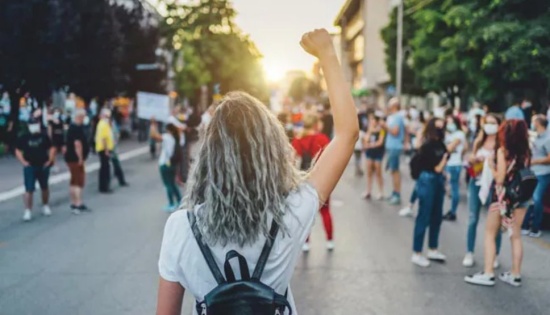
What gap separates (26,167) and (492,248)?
24.1 ft

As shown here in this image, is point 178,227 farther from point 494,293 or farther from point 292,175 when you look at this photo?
point 494,293

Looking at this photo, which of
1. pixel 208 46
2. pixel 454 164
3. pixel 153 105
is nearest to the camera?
pixel 454 164

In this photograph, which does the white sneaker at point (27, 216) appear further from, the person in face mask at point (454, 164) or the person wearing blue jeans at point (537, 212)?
the person wearing blue jeans at point (537, 212)

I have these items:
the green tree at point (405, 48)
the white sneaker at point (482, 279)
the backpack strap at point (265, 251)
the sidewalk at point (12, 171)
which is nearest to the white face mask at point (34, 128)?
the sidewalk at point (12, 171)

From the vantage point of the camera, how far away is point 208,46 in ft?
161

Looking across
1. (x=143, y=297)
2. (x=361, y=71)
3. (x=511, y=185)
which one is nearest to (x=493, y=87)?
(x=511, y=185)

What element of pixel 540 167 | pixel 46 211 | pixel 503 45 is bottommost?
pixel 46 211

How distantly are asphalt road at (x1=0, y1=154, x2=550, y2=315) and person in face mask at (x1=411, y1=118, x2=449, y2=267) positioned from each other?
0.22 m

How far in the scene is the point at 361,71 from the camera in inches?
2660

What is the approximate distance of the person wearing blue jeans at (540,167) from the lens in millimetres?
8547

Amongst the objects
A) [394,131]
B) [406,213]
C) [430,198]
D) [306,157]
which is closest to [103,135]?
[394,131]

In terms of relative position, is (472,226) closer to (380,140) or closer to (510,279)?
(510,279)

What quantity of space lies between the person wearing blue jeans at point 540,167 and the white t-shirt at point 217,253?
297 inches

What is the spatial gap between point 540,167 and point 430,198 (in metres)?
2.88
